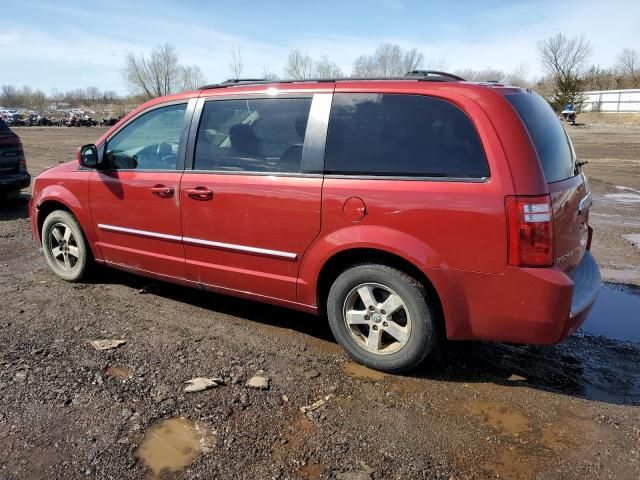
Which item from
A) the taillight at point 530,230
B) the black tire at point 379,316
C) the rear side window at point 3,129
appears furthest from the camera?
the rear side window at point 3,129

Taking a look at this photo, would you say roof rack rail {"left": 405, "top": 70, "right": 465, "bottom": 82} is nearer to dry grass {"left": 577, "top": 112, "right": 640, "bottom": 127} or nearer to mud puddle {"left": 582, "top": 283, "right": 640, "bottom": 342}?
mud puddle {"left": 582, "top": 283, "right": 640, "bottom": 342}

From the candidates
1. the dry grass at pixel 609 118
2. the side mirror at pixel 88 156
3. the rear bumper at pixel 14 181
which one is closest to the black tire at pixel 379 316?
the side mirror at pixel 88 156

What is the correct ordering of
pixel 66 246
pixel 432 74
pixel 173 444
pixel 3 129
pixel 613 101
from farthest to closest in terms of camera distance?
1. pixel 613 101
2. pixel 3 129
3. pixel 66 246
4. pixel 432 74
5. pixel 173 444

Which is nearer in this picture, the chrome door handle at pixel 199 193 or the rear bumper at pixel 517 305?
the rear bumper at pixel 517 305

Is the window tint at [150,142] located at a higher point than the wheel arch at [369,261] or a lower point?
higher

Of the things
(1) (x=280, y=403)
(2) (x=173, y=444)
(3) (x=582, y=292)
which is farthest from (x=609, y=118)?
(2) (x=173, y=444)

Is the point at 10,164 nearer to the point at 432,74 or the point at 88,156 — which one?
the point at 88,156

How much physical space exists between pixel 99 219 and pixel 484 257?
3536 mm

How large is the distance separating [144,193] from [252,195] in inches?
46.5

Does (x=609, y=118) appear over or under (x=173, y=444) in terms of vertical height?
over

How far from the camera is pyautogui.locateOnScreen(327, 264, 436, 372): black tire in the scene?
3314mm

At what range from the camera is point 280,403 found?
126 inches

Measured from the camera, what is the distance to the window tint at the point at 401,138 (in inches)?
124

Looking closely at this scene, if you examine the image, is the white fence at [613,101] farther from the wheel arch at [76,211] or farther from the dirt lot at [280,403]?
the wheel arch at [76,211]
